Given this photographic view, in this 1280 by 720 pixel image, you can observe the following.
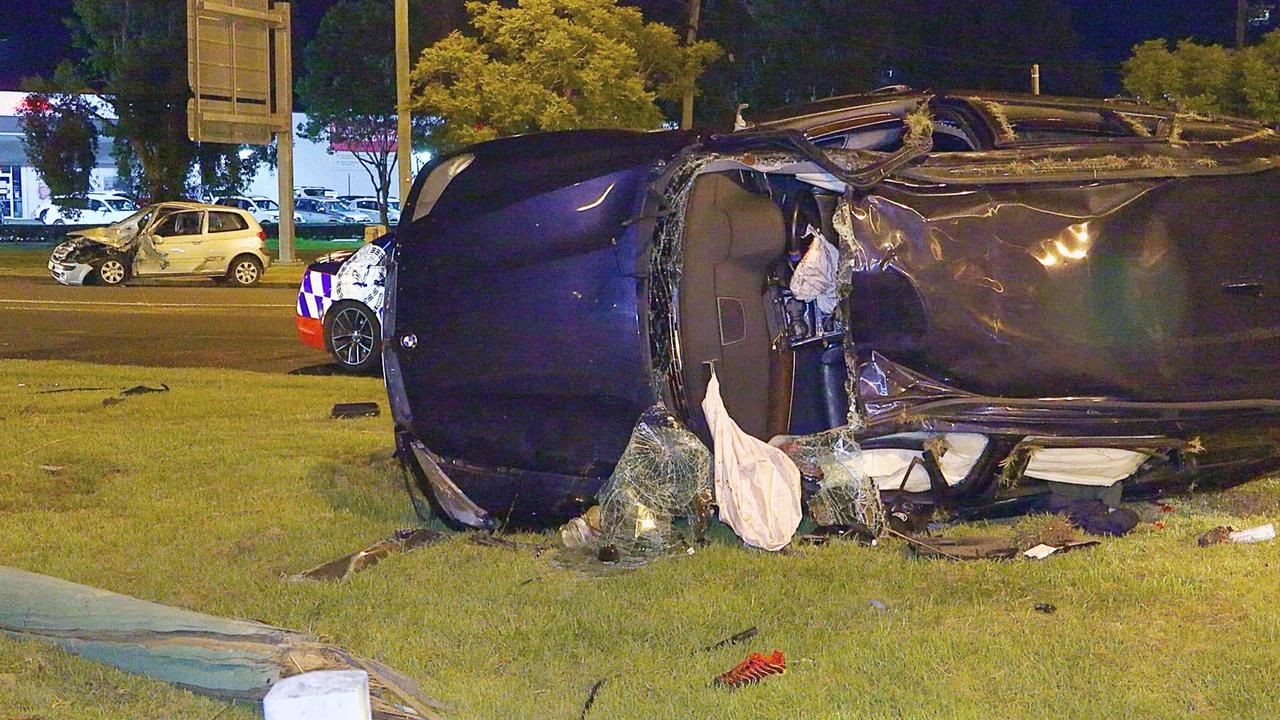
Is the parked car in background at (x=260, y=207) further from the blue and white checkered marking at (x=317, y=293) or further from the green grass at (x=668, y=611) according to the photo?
the green grass at (x=668, y=611)

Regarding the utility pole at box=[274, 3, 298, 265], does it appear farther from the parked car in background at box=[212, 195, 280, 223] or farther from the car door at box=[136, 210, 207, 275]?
the parked car in background at box=[212, 195, 280, 223]

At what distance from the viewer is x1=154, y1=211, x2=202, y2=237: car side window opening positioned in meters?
22.3

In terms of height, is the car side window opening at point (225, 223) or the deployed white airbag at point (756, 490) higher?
the car side window opening at point (225, 223)

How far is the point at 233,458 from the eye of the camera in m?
6.89

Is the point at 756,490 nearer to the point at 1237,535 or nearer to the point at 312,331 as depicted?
the point at 1237,535

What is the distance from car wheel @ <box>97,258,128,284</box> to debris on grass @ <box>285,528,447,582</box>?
18398 millimetres

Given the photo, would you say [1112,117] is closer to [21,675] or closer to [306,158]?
[21,675]

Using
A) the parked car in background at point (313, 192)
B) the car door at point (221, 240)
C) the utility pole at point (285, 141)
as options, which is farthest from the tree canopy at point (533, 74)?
the parked car in background at point (313, 192)

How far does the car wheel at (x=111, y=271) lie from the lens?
22.0 meters

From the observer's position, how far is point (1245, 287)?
5141 mm

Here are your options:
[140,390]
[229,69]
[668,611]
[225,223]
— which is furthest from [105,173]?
[668,611]

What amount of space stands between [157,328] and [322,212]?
41.8m

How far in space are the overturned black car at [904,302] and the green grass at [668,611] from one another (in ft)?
1.21

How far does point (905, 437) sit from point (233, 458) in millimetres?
3593
